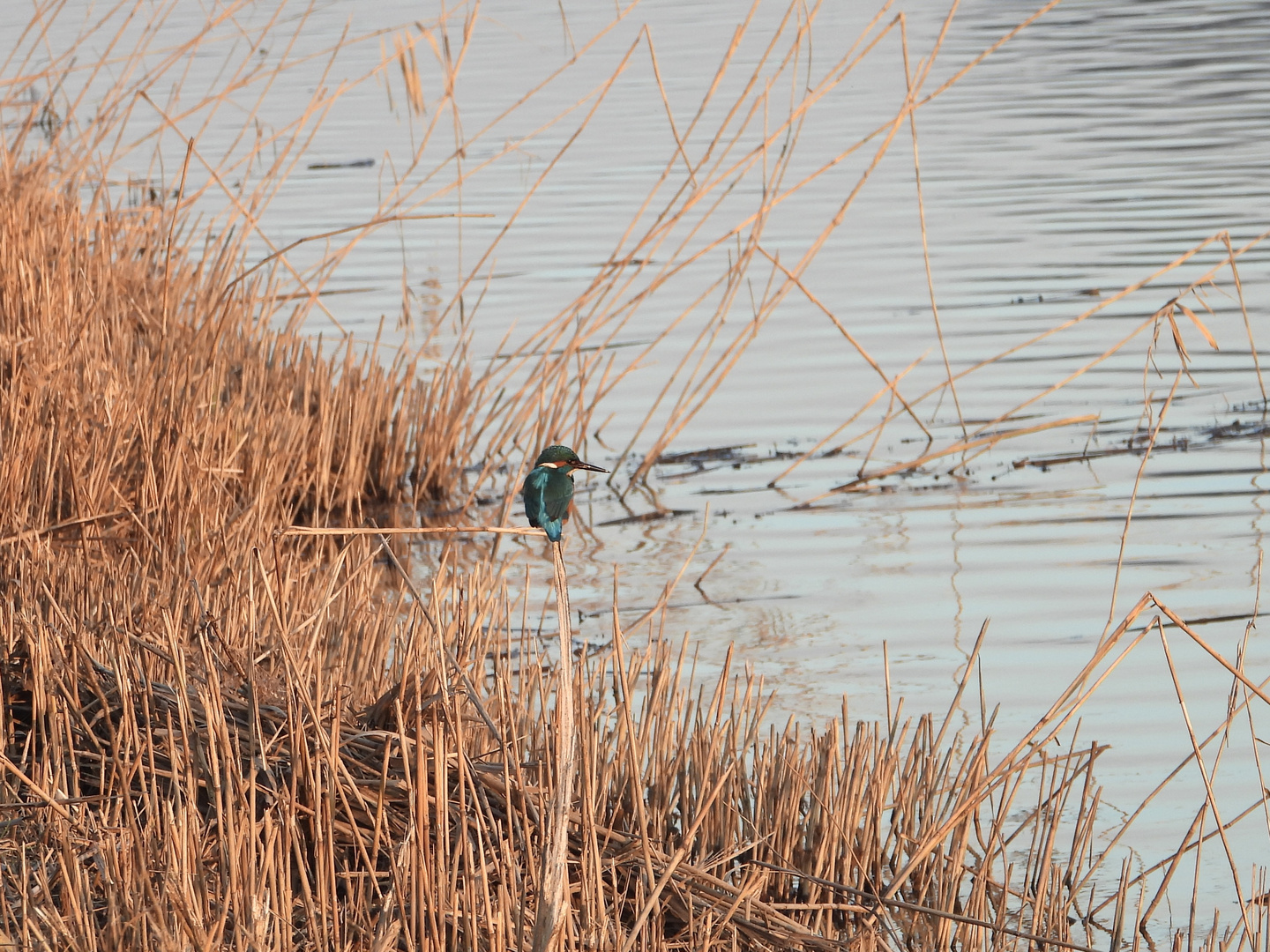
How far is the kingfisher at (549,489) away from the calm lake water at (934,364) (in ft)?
4.12

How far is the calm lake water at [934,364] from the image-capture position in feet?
14.2

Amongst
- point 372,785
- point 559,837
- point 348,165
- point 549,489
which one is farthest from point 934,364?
point 348,165

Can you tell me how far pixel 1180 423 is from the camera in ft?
20.4

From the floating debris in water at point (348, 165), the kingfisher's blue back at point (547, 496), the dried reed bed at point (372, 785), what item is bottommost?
the dried reed bed at point (372, 785)

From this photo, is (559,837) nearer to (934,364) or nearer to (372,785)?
(372,785)

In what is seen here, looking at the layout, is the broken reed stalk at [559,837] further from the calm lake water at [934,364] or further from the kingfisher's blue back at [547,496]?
the calm lake water at [934,364]

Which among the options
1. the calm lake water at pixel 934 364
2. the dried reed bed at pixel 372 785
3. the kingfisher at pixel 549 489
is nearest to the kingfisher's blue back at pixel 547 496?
the kingfisher at pixel 549 489

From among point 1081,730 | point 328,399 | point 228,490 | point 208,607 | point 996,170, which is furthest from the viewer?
point 996,170

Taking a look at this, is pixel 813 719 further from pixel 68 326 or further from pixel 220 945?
pixel 68 326

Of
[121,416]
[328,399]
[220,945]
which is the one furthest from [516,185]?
[220,945]

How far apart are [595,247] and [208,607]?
652cm

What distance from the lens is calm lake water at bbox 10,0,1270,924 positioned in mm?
4336

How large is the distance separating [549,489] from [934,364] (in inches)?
220

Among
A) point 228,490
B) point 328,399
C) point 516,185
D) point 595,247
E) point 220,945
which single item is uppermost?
point 516,185
